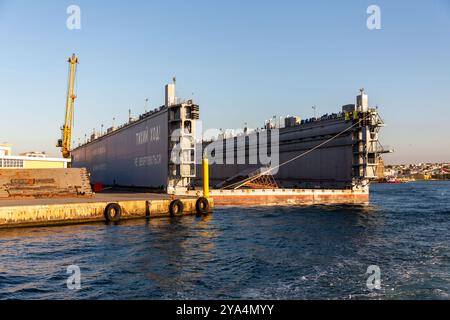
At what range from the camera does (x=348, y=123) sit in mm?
74312

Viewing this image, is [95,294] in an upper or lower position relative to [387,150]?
lower

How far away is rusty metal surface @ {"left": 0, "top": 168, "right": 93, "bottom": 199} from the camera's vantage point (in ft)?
152

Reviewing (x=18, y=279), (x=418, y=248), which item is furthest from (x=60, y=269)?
(x=418, y=248)

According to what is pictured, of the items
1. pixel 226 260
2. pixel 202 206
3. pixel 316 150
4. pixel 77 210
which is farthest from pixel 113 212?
pixel 316 150

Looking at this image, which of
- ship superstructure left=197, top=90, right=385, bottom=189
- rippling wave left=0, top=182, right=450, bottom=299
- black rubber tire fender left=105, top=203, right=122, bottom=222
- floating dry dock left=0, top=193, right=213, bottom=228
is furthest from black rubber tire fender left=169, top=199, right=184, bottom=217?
ship superstructure left=197, top=90, right=385, bottom=189

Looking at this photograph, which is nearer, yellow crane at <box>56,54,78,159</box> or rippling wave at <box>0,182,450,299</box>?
rippling wave at <box>0,182,450,299</box>

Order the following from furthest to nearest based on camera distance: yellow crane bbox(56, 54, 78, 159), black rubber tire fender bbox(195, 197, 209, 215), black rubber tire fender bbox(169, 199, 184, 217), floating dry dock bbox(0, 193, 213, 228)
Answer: yellow crane bbox(56, 54, 78, 159)
black rubber tire fender bbox(195, 197, 209, 215)
black rubber tire fender bbox(169, 199, 184, 217)
floating dry dock bbox(0, 193, 213, 228)

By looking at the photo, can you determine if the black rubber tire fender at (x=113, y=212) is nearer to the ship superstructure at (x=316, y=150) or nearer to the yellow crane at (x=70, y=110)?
the ship superstructure at (x=316, y=150)

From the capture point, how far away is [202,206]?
47.5 metres

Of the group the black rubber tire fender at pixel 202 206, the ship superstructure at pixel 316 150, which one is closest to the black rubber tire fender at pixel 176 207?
the black rubber tire fender at pixel 202 206

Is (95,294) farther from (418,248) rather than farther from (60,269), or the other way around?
(418,248)

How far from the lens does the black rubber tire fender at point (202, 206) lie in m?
47.2

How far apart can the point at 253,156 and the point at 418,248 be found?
240 ft

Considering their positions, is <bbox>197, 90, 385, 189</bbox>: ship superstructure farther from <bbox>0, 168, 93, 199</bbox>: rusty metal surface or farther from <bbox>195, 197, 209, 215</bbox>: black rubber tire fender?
<bbox>0, 168, 93, 199</bbox>: rusty metal surface
